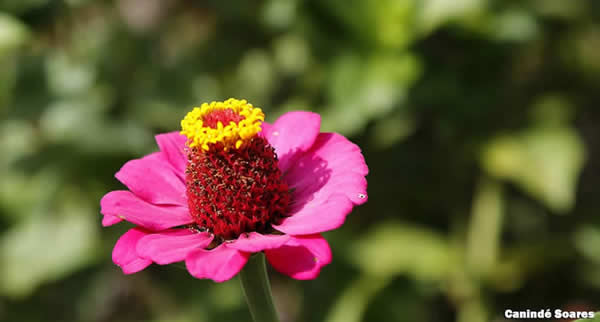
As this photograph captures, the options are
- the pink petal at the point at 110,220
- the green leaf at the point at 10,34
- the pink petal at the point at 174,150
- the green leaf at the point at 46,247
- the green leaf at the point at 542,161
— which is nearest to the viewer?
the pink petal at the point at 110,220

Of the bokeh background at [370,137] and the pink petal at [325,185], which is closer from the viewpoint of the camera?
the pink petal at [325,185]

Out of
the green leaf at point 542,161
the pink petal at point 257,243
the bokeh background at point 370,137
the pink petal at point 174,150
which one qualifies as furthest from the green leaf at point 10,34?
the green leaf at point 542,161

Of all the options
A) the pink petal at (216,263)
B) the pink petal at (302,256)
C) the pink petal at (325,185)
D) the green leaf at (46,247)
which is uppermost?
the green leaf at (46,247)

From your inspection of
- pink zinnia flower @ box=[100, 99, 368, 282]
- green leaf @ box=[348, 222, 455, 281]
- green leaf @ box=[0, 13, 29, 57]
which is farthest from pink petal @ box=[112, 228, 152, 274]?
green leaf @ box=[348, 222, 455, 281]

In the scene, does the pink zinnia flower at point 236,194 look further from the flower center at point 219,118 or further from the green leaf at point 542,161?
the green leaf at point 542,161

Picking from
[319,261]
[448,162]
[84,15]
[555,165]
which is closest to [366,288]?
[448,162]

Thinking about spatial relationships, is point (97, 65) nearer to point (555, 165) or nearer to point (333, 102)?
point (333, 102)

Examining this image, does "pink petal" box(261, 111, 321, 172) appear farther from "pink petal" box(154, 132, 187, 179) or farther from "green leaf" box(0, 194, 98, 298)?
"green leaf" box(0, 194, 98, 298)
